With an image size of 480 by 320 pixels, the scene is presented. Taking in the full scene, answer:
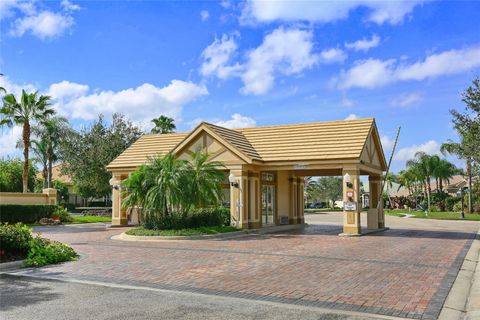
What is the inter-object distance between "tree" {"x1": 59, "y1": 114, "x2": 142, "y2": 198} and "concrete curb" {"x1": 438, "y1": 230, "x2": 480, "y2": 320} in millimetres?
31280

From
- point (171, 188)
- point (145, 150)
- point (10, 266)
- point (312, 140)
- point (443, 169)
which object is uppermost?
point (145, 150)

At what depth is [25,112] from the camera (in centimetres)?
3431

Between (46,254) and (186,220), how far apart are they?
9.21 metres

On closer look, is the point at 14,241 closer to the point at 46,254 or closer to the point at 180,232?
the point at 46,254

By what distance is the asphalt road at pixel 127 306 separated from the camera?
702 centimetres

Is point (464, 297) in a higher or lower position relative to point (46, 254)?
lower

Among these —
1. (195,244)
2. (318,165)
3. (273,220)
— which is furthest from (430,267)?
(273,220)

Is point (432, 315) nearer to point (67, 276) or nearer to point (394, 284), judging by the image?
point (394, 284)

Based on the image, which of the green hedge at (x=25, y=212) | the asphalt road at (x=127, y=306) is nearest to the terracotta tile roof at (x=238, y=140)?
the green hedge at (x=25, y=212)

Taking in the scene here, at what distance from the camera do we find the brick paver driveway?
832 centimetres

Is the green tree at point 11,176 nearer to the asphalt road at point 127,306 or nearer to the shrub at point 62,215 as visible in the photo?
the shrub at point 62,215

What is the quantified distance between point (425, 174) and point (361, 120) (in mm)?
39030

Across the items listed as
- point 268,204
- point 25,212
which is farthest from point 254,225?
point 25,212

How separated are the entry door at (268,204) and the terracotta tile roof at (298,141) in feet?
8.48
